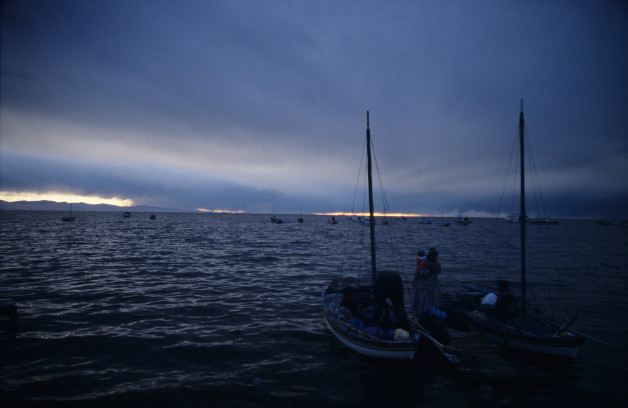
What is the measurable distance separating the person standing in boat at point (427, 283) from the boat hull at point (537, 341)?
7.45ft

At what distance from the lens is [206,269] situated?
24.5m

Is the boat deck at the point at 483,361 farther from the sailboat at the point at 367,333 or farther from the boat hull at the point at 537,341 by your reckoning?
the sailboat at the point at 367,333

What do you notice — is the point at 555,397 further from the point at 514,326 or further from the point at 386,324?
the point at 386,324

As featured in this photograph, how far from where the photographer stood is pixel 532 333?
9.73m

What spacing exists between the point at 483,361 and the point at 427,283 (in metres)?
3.30

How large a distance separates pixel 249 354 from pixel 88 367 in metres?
5.41

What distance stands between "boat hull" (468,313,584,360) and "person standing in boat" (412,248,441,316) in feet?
7.45

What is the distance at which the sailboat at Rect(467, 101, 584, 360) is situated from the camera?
28.9 feet

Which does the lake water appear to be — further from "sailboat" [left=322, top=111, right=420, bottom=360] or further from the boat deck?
"sailboat" [left=322, top=111, right=420, bottom=360]

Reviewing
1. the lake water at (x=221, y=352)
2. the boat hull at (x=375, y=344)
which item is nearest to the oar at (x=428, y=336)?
the lake water at (x=221, y=352)

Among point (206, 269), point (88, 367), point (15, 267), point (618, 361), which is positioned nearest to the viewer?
point (88, 367)

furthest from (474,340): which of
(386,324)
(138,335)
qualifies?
(138,335)

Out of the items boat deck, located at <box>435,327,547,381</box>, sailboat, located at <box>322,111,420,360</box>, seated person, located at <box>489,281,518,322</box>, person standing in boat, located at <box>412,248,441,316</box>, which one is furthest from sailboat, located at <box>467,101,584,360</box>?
sailboat, located at <box>322,111,420,360</box>

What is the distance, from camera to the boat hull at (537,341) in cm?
874
